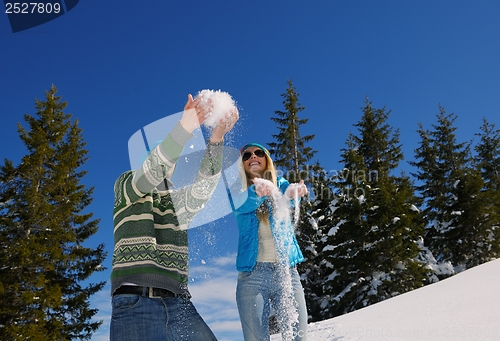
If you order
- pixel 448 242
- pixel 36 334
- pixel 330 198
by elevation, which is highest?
pixel 330 198

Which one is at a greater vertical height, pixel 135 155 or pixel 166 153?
pixel 135 155

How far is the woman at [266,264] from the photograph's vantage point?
3064 mm

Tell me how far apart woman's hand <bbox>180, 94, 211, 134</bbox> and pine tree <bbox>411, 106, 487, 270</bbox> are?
69.9 feet

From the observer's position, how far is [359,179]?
800 inches

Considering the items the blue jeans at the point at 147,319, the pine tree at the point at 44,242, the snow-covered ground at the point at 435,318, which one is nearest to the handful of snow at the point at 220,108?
the blue jeans at the point at 147,319

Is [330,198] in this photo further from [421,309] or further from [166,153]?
[166,153]

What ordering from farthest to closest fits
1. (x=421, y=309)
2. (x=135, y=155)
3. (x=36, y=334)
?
1. (x=36, y=334)
2. (x=421, y=309)
3. (x=135, y=155)

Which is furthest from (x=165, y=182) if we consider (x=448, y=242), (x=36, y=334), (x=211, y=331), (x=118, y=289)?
(x=448, y=242)

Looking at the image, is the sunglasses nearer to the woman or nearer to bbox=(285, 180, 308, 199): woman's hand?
the woman

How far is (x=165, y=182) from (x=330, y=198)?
19937 millimetres

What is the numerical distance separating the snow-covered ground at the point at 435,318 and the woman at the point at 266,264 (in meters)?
1.76

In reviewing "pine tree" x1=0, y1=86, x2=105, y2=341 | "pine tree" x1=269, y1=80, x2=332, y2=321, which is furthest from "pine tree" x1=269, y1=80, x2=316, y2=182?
"pine tree" x1=0, y1=86, x2=105, y2=341

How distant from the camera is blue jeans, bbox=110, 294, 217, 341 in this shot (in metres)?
1.99

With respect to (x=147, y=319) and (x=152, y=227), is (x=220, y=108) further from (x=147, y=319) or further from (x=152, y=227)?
(x=147, y=319)
